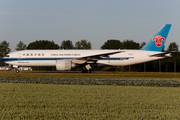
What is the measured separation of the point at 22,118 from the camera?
4746 mm

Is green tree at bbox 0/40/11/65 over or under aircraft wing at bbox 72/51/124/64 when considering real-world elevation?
over

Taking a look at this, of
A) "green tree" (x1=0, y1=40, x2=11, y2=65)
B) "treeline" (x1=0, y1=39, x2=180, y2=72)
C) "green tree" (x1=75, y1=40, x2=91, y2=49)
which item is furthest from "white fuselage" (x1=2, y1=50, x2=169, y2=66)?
"green tree" (x1=75, y1=40, x2=91, y2=49)

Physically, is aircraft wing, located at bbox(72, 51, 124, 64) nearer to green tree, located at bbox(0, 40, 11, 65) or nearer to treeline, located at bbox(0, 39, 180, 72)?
treeline, located at bbox(0, 39, 180, 72)

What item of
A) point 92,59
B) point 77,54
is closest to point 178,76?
point 92,59

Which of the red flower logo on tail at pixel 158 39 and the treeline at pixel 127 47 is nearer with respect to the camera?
the red flower logo on tail at pixel 158 39

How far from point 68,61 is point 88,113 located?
24.2 meters

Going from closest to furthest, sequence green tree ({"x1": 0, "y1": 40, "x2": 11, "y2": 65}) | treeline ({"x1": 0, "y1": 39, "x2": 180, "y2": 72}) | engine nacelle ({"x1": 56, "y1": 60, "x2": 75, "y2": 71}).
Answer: engine nacelle ({"x1": 56, "y1": 60, "x2": 75, "y2": 71}) < treeline ({"x1": 0, "y1": 39, "x2": 180, "y2": 72}) < green tree ({"x1": 0, "y1": 40, "x2": 11, "y2": 65})

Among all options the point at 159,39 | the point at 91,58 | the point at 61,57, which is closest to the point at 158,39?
the point at 159,39

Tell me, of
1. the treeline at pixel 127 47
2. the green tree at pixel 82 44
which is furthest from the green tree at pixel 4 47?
the green tree at pixel 82 44

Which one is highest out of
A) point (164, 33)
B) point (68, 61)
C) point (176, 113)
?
point (164, 33)

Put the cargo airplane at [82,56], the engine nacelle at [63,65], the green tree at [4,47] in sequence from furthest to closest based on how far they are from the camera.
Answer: the green tree at [4,47]
the cargo airplane at [82,56]
the engine nacelle at [63,65]

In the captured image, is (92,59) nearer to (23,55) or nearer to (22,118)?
(23,55)

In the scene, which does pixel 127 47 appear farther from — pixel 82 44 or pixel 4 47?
pixel 4 47

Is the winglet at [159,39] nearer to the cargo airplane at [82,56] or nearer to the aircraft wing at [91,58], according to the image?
the cargo airplane at [82,56]
